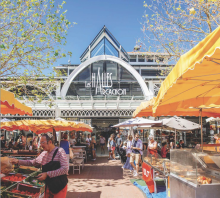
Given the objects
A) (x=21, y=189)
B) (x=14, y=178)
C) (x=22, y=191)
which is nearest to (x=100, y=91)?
(x=14, y=178)

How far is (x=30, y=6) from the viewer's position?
7871 millimetres

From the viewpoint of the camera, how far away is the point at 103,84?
18922 mm

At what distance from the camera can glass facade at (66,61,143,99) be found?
18875 millimetres

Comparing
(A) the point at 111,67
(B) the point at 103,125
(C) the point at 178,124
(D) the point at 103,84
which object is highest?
(A) the point at 111,67

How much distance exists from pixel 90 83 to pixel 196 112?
41.7 feet

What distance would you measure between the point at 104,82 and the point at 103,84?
0.20 metres

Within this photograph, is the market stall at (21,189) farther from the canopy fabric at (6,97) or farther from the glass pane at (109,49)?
the glass pane at (109,49)

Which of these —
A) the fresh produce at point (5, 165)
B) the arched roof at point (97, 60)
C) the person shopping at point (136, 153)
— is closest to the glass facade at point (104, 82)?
the arched roof at point (97, 60)

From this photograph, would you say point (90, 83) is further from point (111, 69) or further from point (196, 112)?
point (196, 112)

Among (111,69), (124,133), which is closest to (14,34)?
→ (111,69)

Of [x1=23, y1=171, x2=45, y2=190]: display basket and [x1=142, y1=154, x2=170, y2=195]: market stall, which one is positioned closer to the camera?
[x1=23, y1=171, x2=45, y2=190]: display basket

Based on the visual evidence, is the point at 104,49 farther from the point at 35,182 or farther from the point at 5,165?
the point at 5,165

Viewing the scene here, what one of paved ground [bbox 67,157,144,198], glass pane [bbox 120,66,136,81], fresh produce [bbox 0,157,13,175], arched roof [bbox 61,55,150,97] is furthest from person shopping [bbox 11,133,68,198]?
glass pane [bbox 120,66,136,81]

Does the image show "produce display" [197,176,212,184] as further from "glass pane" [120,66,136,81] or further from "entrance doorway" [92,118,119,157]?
"entrance doorway" [92,118,119,157]
